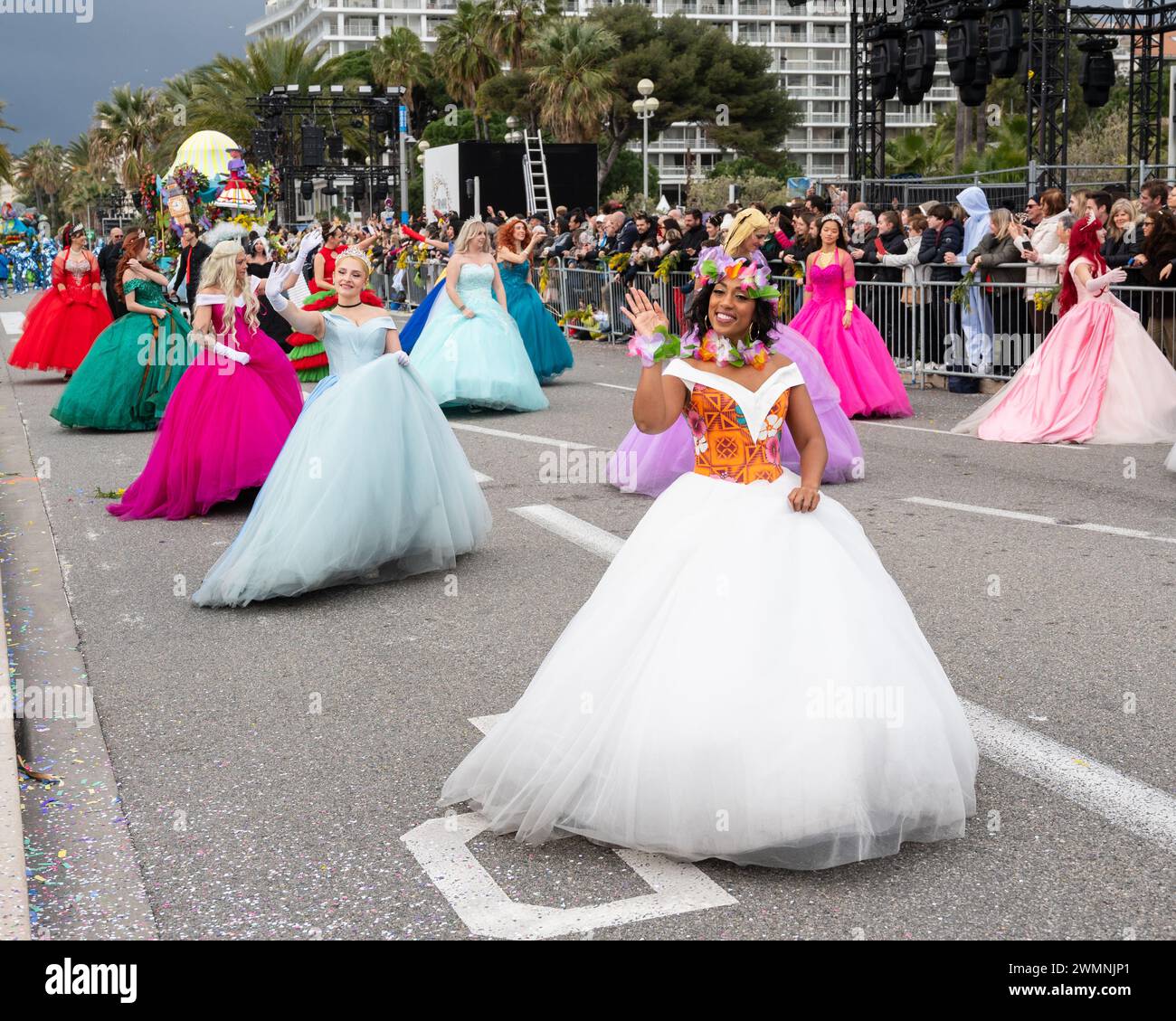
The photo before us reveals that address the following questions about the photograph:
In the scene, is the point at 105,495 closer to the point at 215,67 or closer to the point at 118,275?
the point at 118,275

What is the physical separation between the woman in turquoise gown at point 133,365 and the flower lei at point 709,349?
1058 centimetres

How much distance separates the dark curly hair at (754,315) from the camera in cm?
483

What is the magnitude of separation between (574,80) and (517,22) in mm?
7582

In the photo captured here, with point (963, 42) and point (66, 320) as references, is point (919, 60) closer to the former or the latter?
point (963, 42)

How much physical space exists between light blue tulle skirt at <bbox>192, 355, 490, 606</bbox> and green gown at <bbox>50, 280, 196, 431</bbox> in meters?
7.12

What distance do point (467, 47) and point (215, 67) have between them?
16681mm

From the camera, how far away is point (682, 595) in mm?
4273

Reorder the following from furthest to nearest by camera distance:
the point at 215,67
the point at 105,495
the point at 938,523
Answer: the point at 215,67 → the point at 105,495 → the point at 938,523

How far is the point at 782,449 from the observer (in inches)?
394

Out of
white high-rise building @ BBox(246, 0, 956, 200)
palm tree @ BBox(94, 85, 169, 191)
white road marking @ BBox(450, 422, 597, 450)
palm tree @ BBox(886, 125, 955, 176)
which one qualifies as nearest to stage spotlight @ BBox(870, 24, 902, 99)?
white road marking @ BBox(450, 422, 597, 450)

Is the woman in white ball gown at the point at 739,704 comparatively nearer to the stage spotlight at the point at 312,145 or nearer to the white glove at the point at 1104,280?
the white glove at the point at 1104,280

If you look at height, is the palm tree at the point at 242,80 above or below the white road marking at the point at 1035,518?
above

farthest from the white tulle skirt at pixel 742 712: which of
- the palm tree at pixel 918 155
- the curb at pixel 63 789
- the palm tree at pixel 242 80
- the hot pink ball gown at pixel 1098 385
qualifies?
the palm tree at pixel 242 80
